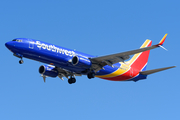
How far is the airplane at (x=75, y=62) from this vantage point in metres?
38.2

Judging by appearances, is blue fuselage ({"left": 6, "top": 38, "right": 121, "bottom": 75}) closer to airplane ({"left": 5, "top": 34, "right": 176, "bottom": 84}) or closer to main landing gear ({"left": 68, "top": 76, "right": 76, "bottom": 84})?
airplane ({"left": 5, "top": 34, "right": 176, "bottom": 84})

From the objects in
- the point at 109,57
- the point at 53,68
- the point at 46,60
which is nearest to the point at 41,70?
the point at 53,68

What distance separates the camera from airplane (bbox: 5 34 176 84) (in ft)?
125

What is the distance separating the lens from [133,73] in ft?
158

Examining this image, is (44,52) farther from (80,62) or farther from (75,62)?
(80,62)

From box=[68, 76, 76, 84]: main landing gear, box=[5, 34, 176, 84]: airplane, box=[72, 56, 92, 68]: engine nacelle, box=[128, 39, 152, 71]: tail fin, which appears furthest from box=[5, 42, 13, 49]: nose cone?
box=[128, 39, 152, 71]: tail fin

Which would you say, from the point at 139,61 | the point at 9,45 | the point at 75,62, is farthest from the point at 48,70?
the point at 139,61

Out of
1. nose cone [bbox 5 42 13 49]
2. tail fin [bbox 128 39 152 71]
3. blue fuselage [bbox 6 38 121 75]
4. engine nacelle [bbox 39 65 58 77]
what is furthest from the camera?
tail fin [bbox 128 39 152 71]

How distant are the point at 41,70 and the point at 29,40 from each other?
288 inches

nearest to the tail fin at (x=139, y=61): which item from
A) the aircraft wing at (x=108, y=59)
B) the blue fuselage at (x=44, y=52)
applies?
the aircraft wing at (x=108, y=59)

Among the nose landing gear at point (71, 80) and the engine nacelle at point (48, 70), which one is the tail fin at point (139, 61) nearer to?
the nose landing gear at point (71, 80)

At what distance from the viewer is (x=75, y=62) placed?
1575 inches

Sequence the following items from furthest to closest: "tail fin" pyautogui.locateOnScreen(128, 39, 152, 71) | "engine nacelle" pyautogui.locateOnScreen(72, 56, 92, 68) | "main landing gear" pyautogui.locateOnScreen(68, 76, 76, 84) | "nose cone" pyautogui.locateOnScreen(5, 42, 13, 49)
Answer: "tail fin" pyautogui.locateOnScreen(128, 39, 152, 71)
"main landing gear" pyautogui.locateOnScreen(68, 76, 76, 84)
"engine nacelle" pyautogui.locateOnScreen(72, 56, 92, 68)
"nose cone" pyautogui.locateOnScreen(5, 42, 13, 49)

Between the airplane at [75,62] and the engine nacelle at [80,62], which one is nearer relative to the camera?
the airplane at [75,62]
